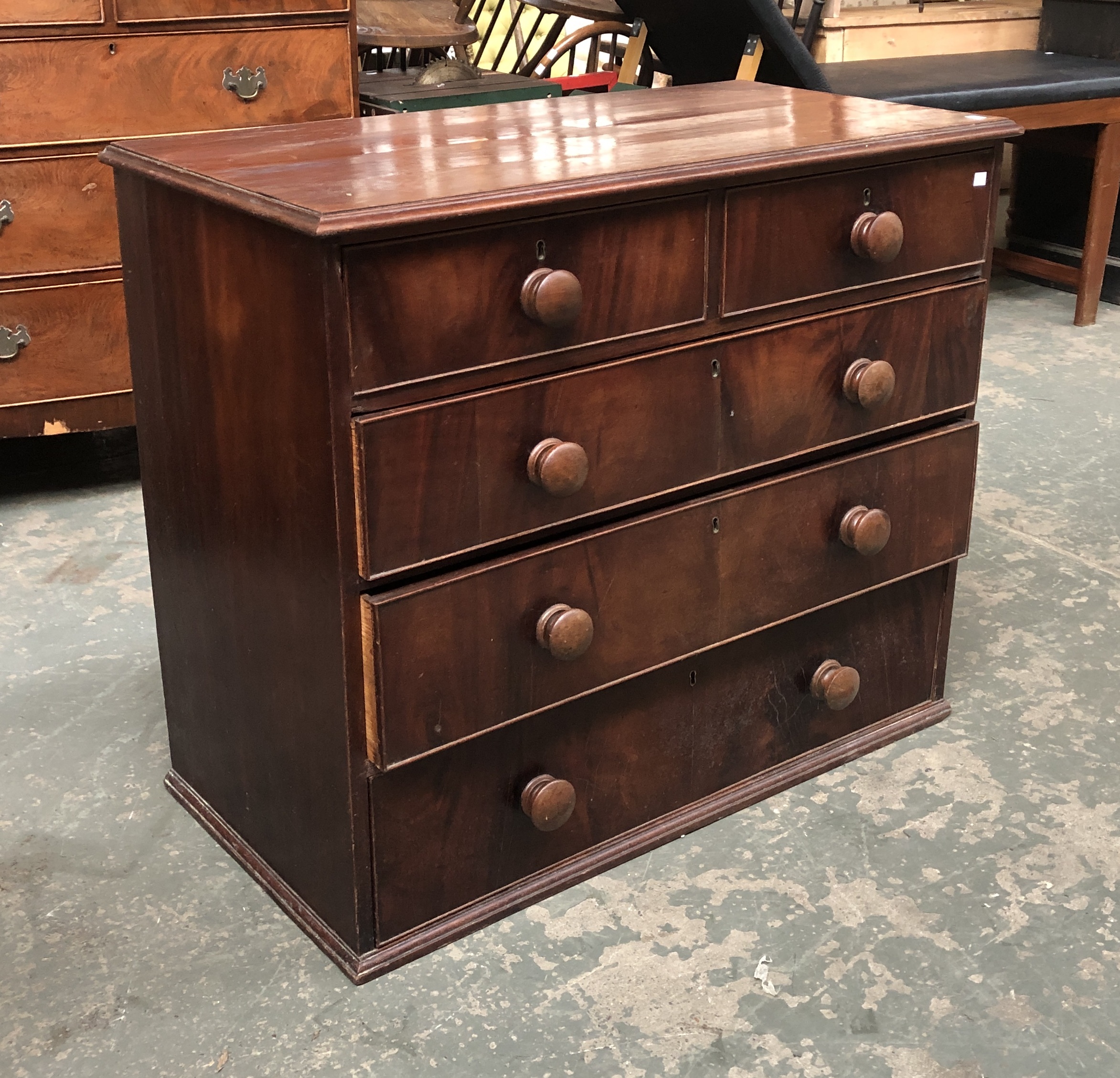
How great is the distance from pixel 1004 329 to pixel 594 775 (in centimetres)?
268

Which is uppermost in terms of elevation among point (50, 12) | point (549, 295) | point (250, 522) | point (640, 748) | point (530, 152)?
point (50, 12)

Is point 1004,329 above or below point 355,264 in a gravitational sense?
below

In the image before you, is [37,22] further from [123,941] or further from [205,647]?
[123,941]

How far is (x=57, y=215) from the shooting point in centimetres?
264

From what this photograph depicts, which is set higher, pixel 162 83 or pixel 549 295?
pixel 162 83

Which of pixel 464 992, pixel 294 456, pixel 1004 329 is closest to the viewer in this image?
pixel 294 456

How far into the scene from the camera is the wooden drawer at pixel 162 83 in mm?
2525

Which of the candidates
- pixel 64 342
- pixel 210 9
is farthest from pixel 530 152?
pixel 64 342

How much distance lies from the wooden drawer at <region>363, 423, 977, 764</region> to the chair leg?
7.30 ft

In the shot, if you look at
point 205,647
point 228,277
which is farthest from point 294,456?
point 205,647

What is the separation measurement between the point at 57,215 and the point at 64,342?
24cm

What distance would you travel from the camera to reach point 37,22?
97.7 inches

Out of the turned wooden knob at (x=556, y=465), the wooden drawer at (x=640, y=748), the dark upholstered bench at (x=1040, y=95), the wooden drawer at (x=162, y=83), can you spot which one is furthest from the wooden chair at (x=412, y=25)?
the turned wooden knob at (x=556, y=465)

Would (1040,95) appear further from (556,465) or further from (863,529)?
(556,465)
